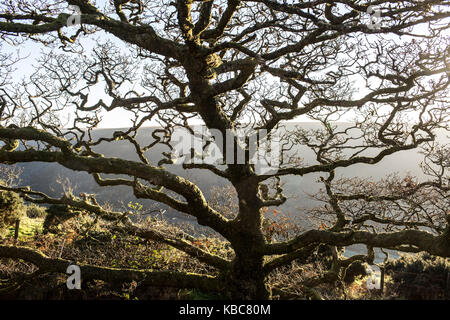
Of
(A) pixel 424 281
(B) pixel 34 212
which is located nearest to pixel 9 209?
(B) pixel 34 212

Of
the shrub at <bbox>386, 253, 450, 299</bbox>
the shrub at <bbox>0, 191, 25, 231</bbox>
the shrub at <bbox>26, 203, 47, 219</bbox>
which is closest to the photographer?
the shrub at <bbox>386, 253, 450, 299</bbox>

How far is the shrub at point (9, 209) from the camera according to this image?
15.9m

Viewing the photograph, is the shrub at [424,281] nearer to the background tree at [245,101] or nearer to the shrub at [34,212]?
the background tree at [245,101]

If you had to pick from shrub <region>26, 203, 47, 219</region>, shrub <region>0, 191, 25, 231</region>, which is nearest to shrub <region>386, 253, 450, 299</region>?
shrub <region>0, 191, 25, 231</region>

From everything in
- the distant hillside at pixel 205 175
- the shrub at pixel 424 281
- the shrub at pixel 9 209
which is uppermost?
the distant hillside at pixel 205 175

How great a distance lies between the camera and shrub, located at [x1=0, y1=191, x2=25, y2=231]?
15.9m

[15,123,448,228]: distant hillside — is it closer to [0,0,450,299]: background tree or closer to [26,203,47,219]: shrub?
[26,203,47,219]: shrub

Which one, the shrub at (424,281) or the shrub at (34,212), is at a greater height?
the shrub at (34,212)

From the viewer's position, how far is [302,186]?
4978 cm

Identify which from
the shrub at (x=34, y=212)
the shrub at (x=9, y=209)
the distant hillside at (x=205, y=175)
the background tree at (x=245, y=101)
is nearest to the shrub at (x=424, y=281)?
the background tree at (x=245, y=101)

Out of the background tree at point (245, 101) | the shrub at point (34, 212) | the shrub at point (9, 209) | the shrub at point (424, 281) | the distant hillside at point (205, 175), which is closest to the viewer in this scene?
the background tree at point (245, 101)

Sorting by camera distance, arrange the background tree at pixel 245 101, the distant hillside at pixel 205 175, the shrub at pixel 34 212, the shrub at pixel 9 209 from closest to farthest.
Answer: the background tree at pixel 245 101, the shrub at pixel 9 209, the shrub at pixel 34 212, the distant hillside at pixel 205 175
